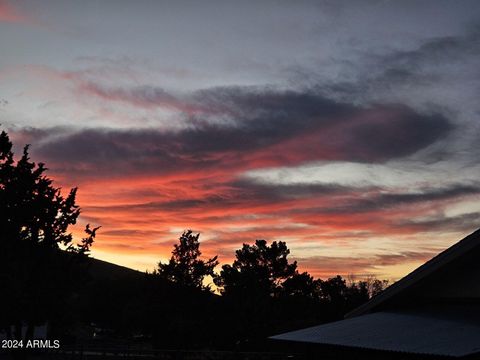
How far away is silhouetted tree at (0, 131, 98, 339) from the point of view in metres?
21.9

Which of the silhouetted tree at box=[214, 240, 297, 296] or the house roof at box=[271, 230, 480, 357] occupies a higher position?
the silhouetted tree at box=[214, 240, 297, 296]

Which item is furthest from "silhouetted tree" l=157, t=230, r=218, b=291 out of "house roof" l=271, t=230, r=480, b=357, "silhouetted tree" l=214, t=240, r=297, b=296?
"house roof" l=271, t=230, r=480, b=357

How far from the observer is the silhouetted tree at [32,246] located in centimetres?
2194

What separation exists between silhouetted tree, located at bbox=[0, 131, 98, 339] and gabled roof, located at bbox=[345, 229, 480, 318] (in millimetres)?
14284

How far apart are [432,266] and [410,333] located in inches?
92.1

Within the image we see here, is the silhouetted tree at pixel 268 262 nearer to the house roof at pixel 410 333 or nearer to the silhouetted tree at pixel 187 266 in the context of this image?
the silhouetted tree at pixel 187 266

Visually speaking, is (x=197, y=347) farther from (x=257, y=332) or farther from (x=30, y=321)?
(x=30, y=321)

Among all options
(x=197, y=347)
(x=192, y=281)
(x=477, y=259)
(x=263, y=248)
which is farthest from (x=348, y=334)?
(x=263, y=248)

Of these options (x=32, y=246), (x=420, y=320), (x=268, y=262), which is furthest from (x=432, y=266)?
(x=268, y=262)

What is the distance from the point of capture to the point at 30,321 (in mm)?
22953

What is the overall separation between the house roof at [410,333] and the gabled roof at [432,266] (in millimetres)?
480

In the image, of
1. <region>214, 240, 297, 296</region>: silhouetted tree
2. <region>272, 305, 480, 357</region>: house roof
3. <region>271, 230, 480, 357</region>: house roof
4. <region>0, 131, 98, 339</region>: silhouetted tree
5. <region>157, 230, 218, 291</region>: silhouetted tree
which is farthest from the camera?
<region>214, 240, 297, 296</region>: silhouetted tree

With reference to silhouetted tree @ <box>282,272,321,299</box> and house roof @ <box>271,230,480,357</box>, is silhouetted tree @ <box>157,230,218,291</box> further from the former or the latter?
house roof @ <box>271,230,480,357</box>

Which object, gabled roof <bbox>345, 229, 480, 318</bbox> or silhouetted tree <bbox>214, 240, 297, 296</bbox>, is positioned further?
silhouetted tree <bbox>214, 240, 297, 296</bbox>
